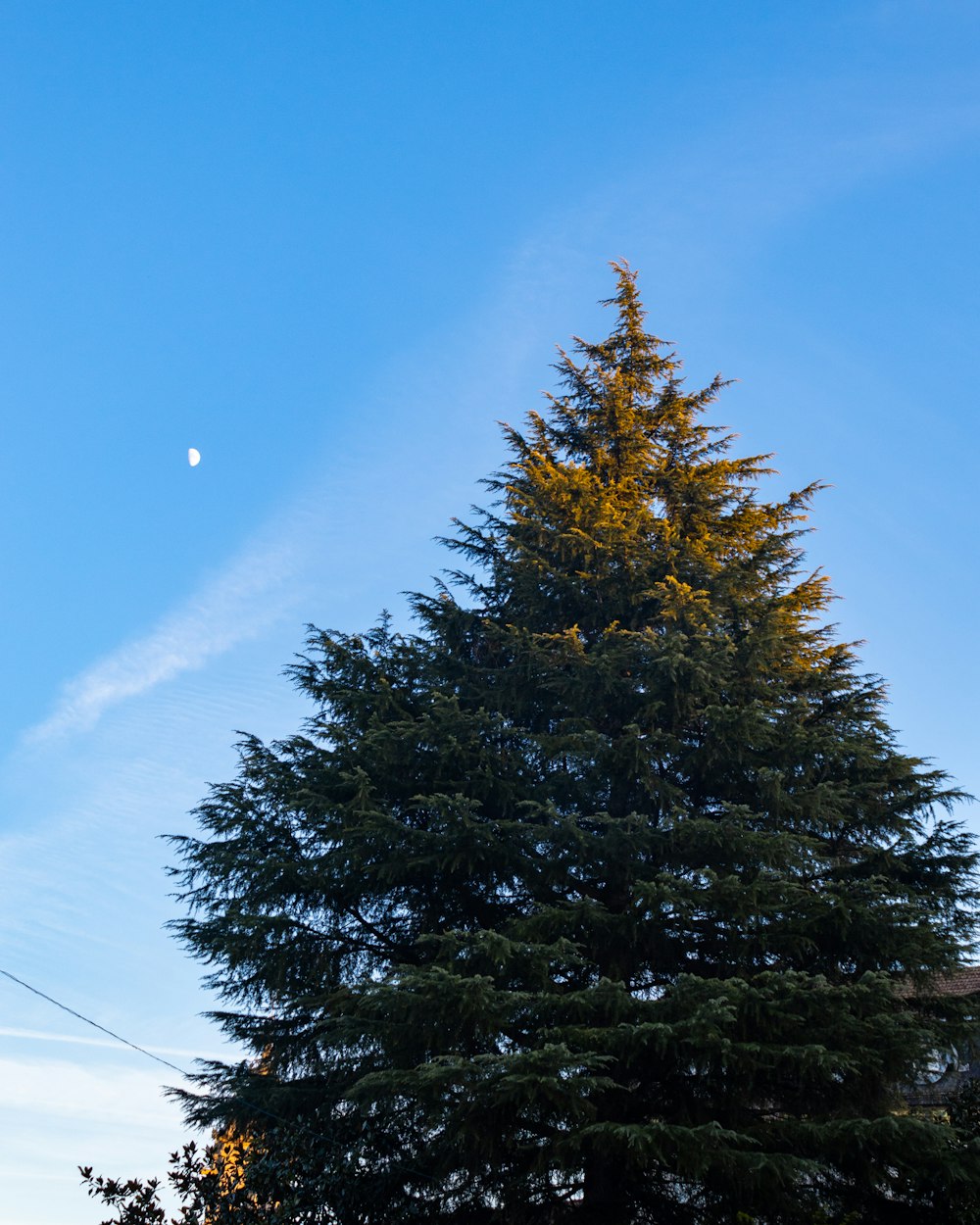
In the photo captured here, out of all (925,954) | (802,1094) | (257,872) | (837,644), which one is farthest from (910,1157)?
(257,872)

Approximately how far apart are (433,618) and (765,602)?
205 inches

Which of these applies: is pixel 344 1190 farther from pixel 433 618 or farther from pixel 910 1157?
pixel 433 618

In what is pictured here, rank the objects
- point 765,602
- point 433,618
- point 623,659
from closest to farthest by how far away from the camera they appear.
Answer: point 623,659
point 765,602
point 433,618

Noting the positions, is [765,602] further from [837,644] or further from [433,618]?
[433,618]

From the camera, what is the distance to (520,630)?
15430 mm

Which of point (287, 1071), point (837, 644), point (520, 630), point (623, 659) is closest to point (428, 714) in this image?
point (520, 630)

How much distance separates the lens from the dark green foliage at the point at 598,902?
11.9 m

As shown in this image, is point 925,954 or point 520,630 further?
point 520,630

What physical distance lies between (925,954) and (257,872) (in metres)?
8.85

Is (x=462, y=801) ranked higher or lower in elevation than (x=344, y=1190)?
higher

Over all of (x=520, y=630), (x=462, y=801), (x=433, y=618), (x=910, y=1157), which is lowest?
(x=910, y=1157)

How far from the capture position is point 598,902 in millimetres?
13039

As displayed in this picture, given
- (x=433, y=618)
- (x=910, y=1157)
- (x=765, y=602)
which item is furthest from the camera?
(x=433, y=618)

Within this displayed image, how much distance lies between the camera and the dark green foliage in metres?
11.9
